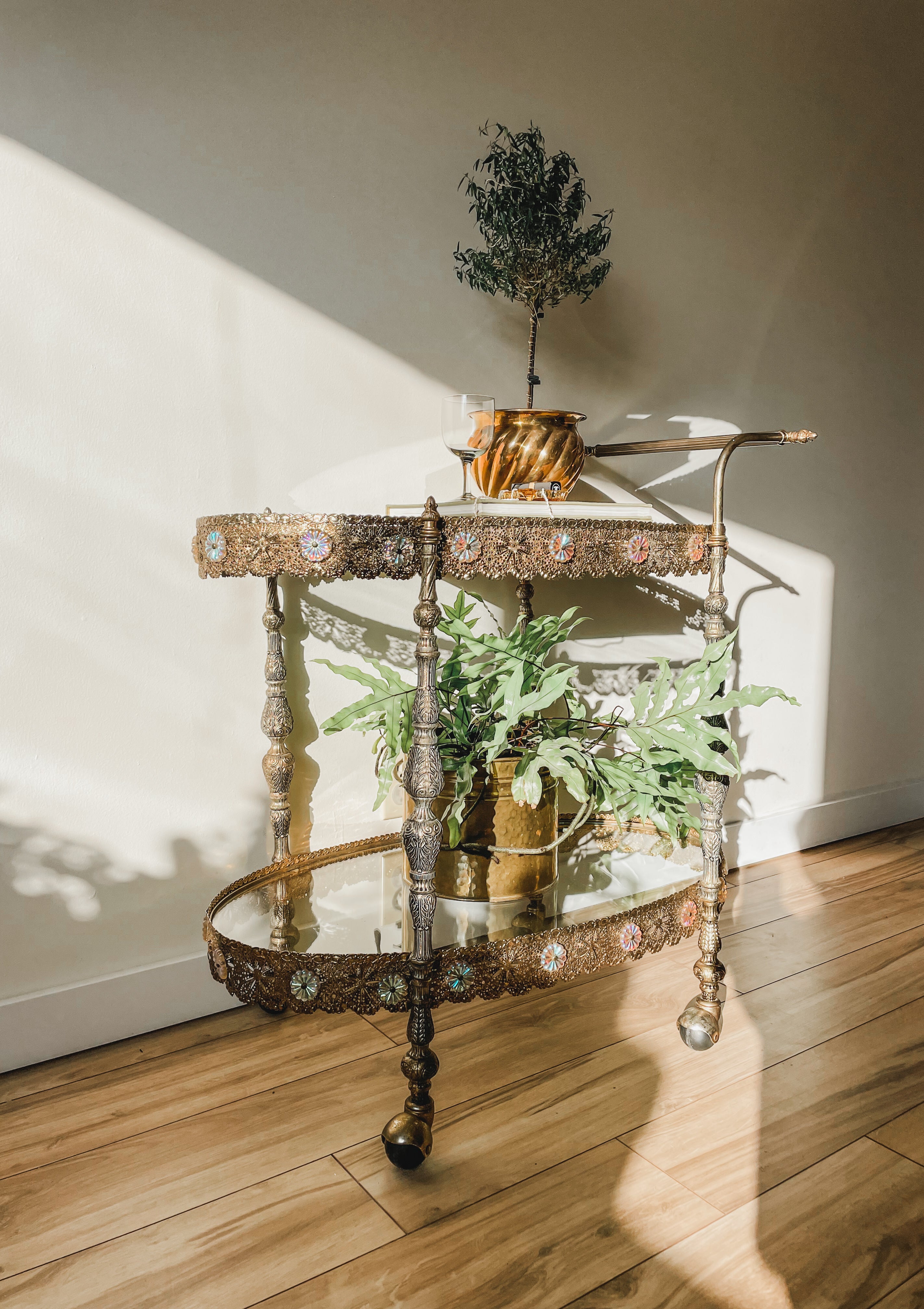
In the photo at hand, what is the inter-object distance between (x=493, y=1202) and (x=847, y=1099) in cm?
56

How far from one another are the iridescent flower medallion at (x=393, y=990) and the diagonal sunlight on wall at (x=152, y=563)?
0.47 metres

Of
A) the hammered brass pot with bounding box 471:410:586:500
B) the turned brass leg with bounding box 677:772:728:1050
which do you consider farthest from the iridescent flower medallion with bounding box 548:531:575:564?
the turned brass leg with bounding box 677:772:728:1050

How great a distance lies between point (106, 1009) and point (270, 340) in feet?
3.69

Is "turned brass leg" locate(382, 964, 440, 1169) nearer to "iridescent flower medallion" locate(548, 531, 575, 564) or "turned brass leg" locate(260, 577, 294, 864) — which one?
"turned brass leg" locate(260, 577, 294, 864)

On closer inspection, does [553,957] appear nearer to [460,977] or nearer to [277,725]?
[460,977]

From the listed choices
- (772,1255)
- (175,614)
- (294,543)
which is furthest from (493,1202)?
(175,614)

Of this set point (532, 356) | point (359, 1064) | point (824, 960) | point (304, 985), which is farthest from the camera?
point (824, 960)

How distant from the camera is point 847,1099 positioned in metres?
1.30

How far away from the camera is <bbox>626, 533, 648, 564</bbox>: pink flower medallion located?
4.23 ft

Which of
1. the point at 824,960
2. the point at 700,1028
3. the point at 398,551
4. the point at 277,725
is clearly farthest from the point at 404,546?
the point at 824,960

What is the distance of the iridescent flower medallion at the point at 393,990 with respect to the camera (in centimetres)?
119

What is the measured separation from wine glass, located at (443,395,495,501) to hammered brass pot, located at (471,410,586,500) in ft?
0.42

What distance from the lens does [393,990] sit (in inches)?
46.8

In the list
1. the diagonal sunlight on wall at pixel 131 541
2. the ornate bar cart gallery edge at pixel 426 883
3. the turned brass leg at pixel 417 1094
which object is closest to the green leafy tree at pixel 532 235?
the diagonal sunlight on wall at pixel 131 541
